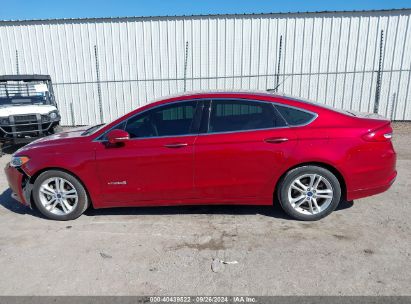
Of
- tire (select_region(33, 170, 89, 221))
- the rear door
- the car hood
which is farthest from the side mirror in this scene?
the car hood

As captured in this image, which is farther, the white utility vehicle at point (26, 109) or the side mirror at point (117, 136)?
the white utility vehicle at point (26, 109)

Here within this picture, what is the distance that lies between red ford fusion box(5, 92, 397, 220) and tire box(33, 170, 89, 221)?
0.02 metres

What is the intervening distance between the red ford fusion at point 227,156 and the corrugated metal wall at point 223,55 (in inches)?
285

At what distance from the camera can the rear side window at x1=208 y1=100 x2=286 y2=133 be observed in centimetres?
361

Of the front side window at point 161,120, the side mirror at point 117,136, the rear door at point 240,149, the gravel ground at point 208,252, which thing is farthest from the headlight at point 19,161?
the rear door at point 240,149

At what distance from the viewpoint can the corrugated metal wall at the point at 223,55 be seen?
10703 millimetres

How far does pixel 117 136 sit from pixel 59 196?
1.18 metres

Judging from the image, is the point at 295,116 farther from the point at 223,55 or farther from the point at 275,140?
the point at 223,55

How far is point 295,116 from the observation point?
361cm

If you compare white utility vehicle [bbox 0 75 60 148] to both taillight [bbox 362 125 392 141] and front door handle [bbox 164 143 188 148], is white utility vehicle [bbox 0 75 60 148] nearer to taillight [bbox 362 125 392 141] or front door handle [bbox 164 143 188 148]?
front door handle [bbox 164 143 188 148]

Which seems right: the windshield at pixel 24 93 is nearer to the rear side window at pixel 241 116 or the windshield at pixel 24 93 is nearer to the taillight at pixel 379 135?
the rear side window at pixel 241 116

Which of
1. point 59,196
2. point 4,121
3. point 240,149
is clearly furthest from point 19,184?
point 4,121

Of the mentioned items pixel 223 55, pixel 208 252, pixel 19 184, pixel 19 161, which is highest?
pixel 223 55

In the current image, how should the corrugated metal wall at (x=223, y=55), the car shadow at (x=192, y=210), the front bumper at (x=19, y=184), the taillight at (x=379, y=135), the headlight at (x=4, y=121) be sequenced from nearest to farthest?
1. the taillight at (x=379, y=135)
2. the front bumper at (x=19, y=184)
3. the car shadow at (x=192, y=210)
4. the headlight at (x=4, y=121)
5. the corrugated metal wall at (x=223, y=55)
